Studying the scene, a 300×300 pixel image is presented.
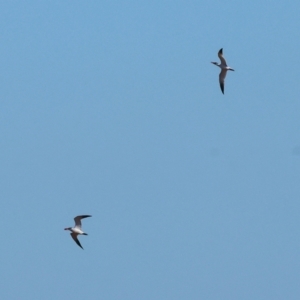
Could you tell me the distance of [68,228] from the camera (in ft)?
235

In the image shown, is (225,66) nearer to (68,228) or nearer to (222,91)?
(222,91)

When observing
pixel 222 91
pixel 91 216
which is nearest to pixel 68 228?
pixel 91 216

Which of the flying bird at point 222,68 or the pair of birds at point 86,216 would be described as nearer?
the pair of birds at point 86,216

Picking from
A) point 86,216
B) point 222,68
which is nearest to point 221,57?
point 222,68

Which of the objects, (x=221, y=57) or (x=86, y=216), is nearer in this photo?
(x=86, y=216)

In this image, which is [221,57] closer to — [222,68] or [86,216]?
[222,68]

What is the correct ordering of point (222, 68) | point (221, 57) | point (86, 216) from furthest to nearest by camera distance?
point (222, 68)
point (221, 57)
point (86, 216)

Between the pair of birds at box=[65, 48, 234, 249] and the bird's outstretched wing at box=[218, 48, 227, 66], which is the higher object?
the bird's outstretched wing at box=[218, 48, 227, 66]

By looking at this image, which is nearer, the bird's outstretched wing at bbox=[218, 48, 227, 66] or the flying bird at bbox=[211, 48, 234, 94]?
the bird's outstretched wing at bbox=[218, 48, 227, 66]

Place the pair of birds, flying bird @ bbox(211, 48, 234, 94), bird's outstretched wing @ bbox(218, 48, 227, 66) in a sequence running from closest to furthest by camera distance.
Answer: the pair of birds, bird's outstretched wing @ bbox(218, 48, 227, 66), flying bird @ bbox(211, 48, 234, 94)

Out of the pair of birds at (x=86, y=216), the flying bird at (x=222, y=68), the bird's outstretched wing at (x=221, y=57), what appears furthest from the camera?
the flying bird at (x=222, y=68)

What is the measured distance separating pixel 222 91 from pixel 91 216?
17.8 metres

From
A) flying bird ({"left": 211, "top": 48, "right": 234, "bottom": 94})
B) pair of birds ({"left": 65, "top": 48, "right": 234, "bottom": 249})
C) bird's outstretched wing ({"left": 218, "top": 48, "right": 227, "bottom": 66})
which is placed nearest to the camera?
pair of birds ({"left": 65, "top": 48, "right": 234, "bottom": 249})

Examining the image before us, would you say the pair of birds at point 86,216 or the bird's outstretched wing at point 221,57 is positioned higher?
the bird's outstretched wing at point 221,57
